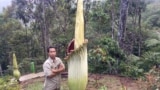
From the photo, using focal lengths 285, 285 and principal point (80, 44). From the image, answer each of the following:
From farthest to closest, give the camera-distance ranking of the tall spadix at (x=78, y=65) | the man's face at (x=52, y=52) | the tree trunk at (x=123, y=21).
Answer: the tree trunk at (x=123, y=21) → the man's face at (x=52, y=52) → the tall spadix at (x=78, y=65)

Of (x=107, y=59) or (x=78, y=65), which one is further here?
(x=107, y=59)

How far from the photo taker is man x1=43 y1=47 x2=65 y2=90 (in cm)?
421

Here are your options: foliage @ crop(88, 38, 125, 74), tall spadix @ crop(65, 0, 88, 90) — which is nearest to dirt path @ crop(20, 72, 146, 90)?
foliage @ crop(88, 38, 125, 74)

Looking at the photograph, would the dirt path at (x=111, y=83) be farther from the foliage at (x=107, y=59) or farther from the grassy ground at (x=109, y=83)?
the foliage at (x=107, y=59)

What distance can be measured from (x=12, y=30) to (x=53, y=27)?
4.85 meters

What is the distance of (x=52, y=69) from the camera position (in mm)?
4270

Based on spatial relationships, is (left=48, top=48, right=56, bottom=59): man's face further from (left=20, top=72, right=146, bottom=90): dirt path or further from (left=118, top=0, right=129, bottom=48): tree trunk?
(left=118, top=0, right=129, bottom=48): tree trunk

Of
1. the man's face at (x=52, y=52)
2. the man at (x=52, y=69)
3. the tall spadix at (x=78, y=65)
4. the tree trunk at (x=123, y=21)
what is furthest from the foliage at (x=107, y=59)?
the tall spadix at (x=78, y=65)

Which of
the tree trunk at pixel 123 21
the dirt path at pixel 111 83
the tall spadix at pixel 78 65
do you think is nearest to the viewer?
the tall spadix at pixel 78 65

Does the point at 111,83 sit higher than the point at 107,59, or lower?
lower

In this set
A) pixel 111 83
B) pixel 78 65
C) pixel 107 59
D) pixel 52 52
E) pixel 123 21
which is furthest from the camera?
pixel 123 21

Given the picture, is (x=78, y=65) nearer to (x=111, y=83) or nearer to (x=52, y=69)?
(x=52, y=69)

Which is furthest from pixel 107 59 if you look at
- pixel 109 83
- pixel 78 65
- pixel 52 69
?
pixel 78 65

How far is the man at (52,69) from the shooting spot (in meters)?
4.21
